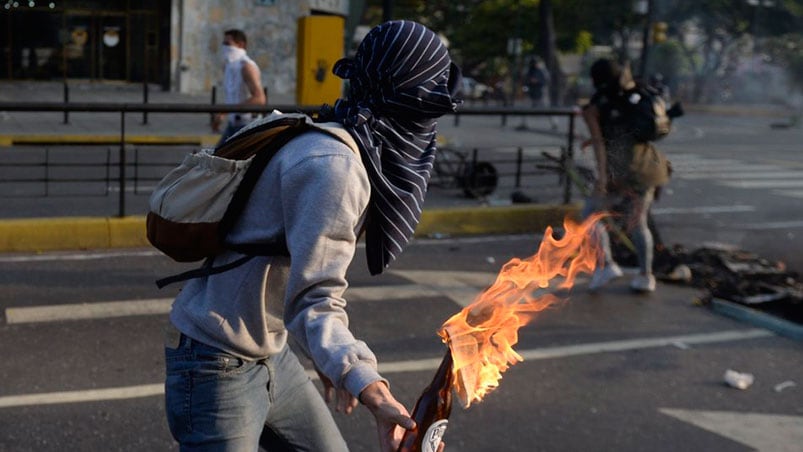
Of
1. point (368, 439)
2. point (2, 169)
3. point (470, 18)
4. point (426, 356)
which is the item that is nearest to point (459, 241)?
point (426, 356)

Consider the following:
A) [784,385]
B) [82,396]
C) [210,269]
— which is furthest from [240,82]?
[210,269]

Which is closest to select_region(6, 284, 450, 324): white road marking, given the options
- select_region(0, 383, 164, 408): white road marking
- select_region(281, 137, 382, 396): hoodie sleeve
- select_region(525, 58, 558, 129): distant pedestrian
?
select_region(0, 383, 164, 408): white road marking

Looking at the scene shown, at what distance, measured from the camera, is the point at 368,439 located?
4.86 m

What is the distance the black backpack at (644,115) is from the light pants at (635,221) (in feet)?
1.72

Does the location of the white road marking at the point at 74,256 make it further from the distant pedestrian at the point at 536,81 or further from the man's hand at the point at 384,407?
the distant pedestrian at the point at 536,81

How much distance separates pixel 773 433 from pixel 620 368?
113 centimetres

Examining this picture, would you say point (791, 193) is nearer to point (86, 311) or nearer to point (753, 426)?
point (753, 426)

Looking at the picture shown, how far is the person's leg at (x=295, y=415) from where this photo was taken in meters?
2.87

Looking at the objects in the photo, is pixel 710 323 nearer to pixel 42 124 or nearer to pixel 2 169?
pixel 2 169

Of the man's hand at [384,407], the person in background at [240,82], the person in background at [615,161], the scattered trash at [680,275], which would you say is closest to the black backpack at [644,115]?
the person in background at [615,161]

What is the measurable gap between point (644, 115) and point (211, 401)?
19.0 feet

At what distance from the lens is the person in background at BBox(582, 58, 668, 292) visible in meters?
7.96

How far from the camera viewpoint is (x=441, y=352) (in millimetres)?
6254

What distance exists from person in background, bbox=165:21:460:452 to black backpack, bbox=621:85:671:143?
536cm
